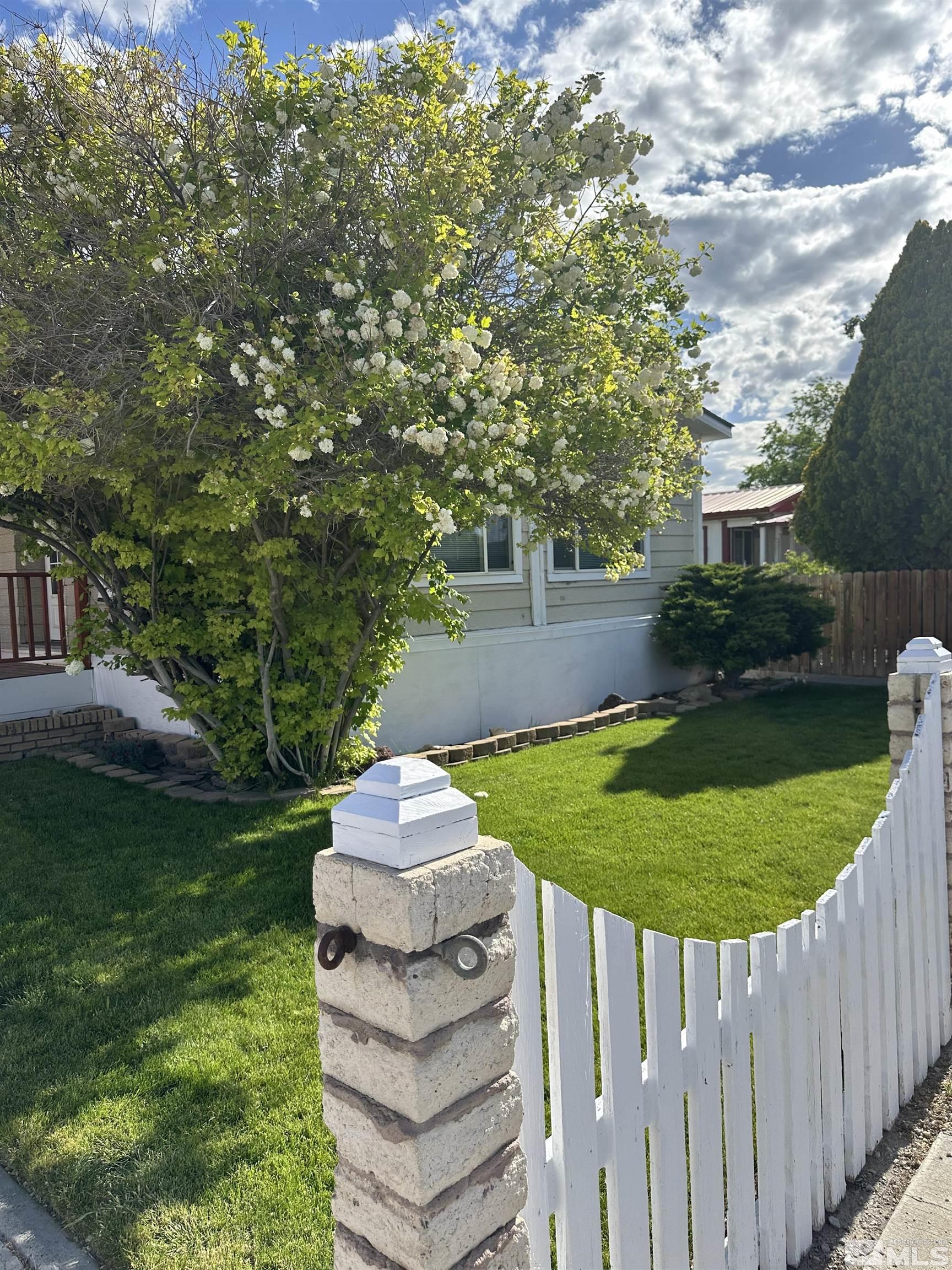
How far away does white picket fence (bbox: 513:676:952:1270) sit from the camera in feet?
5.43

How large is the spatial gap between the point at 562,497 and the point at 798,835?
9.71 feet

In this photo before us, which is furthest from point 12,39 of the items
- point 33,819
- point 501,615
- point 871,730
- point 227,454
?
point 871,730

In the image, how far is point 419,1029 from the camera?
1353mm

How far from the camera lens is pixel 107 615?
250 inches

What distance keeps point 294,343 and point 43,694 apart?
5.13 m

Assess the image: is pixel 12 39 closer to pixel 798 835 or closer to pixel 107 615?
pixel 107 615

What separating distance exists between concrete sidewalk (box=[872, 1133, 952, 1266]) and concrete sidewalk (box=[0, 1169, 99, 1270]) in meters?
2.13

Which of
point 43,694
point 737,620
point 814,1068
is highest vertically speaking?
point 737,620

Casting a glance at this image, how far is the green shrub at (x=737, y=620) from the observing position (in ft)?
35.3

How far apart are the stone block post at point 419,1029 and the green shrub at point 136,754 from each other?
633cm

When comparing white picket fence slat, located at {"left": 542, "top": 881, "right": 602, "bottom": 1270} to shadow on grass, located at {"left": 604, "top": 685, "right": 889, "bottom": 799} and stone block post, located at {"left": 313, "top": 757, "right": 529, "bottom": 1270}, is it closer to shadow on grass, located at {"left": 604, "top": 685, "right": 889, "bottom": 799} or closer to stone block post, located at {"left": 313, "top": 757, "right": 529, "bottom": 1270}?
stone block post, located at {"left": 313, "top": 757, "right": 529, "bottom": 1270}

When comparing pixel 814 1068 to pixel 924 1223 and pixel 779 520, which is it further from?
pixel 779 520

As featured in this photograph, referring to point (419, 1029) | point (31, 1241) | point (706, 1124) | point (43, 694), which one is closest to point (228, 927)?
point (31, 1241)

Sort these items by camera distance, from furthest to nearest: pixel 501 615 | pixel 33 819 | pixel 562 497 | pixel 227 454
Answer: pixel 501 615
pixel 562 497
pixel 33 819
pixel 227 454
